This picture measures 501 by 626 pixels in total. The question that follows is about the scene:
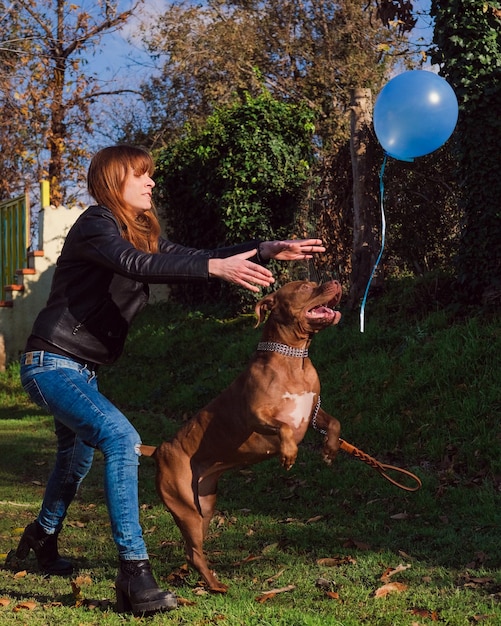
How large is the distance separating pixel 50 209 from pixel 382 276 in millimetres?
7362

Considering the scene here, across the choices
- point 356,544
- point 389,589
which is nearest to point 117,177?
point 389,589

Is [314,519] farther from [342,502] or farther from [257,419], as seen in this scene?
[257,419]

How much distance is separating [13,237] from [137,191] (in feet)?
41.1

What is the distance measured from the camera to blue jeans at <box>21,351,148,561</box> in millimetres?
3660

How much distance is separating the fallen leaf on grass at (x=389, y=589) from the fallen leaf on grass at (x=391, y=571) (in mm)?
126

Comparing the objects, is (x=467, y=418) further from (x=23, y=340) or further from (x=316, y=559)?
(x=23, y=340)

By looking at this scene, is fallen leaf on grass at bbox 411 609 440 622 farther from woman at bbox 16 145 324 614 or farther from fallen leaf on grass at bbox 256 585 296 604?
woman at bbox 16 145 324 614

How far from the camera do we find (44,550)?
442 cm

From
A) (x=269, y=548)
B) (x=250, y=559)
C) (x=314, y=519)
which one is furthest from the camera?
(x=314, y=519)

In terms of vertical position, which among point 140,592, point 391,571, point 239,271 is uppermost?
point 239,271

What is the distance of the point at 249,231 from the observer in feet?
41.0

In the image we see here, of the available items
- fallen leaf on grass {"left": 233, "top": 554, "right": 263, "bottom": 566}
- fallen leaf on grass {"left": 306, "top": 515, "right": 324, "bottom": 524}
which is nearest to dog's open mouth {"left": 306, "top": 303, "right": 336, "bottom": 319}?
fallen leaf on grass {"left": 233, "top": 554, "right": 263, "bottom": 566}

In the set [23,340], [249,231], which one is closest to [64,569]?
[249,231]

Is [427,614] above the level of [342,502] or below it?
above
